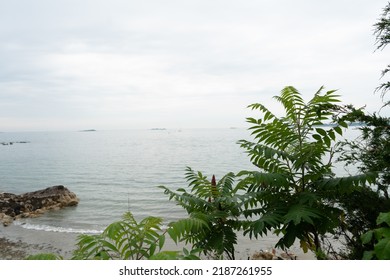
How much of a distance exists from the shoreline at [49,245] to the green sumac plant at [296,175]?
8430 millimetres

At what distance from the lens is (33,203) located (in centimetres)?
2284

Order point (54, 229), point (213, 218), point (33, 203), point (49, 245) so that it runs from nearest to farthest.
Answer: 1. point (213, 218)
2. point (49, 245)
3. point (54, 229)
4. point (33, 203)

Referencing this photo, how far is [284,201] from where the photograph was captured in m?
3.43

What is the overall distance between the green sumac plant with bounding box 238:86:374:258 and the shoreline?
843 centimetres

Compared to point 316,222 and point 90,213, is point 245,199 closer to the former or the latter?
point 316,222

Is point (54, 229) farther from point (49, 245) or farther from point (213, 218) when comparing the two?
point (213, 218)

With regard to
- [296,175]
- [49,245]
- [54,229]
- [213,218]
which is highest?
[296,175]

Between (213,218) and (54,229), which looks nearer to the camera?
(213,218)

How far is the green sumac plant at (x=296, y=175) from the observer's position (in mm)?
3141

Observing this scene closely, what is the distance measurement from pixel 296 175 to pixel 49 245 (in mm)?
14179

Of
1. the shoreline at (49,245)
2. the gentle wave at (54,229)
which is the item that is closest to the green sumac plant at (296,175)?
the shoreline at (49,245)

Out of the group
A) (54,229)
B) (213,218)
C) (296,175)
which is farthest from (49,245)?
(296,175)

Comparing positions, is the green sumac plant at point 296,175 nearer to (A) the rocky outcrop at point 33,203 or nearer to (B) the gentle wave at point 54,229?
(B) the gentle wave at point 54,229

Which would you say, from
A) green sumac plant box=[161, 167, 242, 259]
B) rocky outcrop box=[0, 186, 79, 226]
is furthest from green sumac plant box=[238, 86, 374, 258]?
rocky outcrop box=[0, 186, 79, 226]
